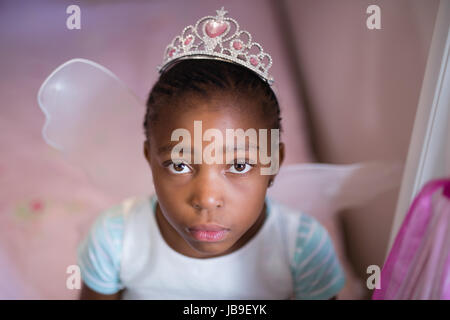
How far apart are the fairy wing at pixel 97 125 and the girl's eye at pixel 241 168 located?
29 cm

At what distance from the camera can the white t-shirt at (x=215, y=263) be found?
73 centimetres

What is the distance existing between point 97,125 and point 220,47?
14.1 inches

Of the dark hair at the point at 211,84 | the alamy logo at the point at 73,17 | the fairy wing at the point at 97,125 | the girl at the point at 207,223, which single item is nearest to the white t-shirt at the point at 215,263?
the girl at the point at 207,223

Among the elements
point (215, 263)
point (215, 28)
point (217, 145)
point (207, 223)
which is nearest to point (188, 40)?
point (215, 28)

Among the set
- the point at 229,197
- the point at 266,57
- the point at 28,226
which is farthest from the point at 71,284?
the point at 266,57

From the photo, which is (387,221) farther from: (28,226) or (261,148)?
(28,226)

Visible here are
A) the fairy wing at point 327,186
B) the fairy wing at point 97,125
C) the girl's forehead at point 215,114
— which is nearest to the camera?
the girl's forehead at point 215,114

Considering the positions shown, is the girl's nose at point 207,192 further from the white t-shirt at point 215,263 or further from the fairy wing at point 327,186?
the fairy wing at point 327,186

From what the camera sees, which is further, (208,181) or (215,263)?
(215,263)

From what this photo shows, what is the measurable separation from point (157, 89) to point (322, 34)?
0.38 metres

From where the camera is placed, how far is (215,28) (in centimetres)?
59

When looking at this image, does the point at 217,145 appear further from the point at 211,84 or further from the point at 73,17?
the point at 73,17

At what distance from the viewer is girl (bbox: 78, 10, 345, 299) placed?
0.56 metres
